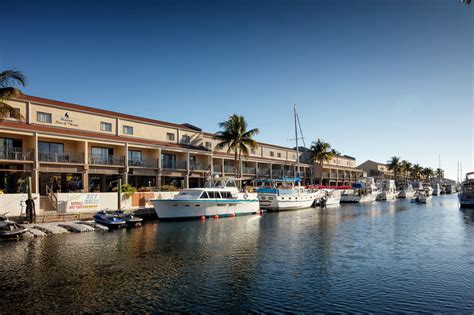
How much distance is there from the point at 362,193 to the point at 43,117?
59032mm

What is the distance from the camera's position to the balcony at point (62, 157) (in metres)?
34.5

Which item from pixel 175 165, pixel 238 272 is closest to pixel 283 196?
pixel 175 165

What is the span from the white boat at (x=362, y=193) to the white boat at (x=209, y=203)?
107 ft

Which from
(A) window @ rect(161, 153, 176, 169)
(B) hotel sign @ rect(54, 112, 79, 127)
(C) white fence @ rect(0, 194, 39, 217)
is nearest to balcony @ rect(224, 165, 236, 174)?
(A) window @ rect(161, 153, 176, 169)

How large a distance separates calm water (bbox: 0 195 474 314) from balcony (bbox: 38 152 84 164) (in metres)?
12.3

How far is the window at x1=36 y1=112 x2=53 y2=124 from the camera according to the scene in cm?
3656

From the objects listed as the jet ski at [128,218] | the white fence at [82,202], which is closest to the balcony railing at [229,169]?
the white fence at [82,202]

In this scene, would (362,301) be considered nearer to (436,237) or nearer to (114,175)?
(436,237)

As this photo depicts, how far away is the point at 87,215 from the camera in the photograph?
106 ft

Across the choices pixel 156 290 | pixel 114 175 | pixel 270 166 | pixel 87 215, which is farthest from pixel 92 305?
pixel 270 166

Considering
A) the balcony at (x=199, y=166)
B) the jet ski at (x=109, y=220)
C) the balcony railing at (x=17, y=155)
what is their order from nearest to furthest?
1. the jet ski at (x=109, y=220)
2. the balcony railing at (x=17, y=155)
3. the balcony at (x=199, y=166)

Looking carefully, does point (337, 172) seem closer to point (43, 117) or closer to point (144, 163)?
point (144, 163)

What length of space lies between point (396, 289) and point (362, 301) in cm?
222

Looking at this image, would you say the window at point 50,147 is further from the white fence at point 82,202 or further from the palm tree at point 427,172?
the palm tree at point 427,172
